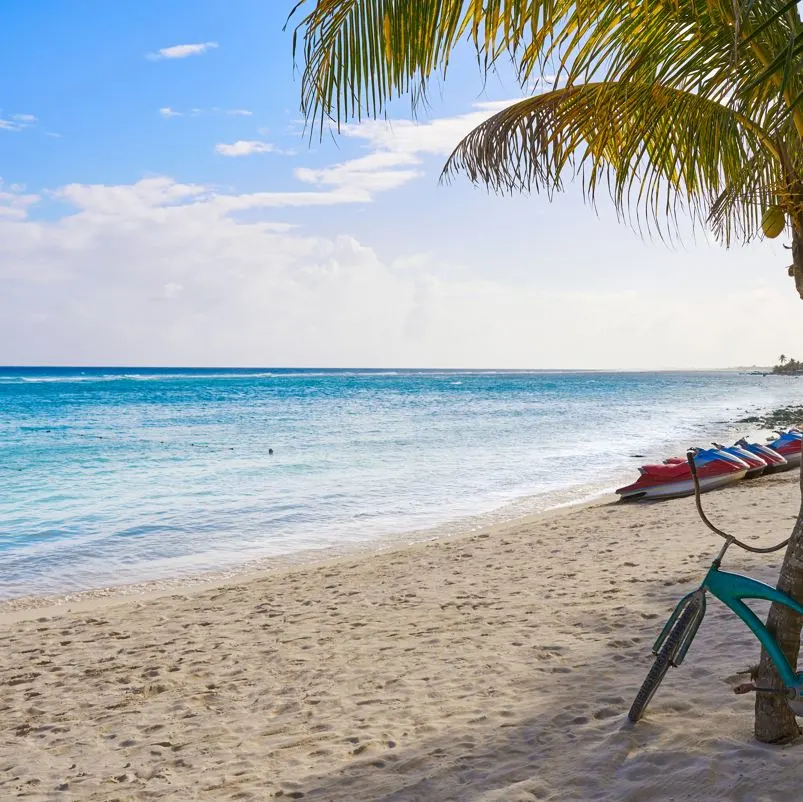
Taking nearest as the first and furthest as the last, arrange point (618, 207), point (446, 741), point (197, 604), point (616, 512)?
1. point (618, 207)
2. point (446, 741)
3. point (197, 604)
4. point (616, 512)

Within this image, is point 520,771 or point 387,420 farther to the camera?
point 387,420

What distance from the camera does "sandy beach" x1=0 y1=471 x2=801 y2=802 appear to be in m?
3.14

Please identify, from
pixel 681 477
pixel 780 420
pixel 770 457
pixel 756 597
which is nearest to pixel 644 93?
pixel 756 597

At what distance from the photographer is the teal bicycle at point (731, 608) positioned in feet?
8.64

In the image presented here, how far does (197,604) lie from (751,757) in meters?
5.09

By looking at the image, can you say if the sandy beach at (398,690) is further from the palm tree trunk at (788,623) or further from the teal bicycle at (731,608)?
the teal bicycle at (731,608)

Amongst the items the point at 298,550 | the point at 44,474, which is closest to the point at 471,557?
the point at 298,550

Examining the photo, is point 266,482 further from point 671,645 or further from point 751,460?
point 671,645

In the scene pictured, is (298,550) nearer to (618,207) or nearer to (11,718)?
(11,718)

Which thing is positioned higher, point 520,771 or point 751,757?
point 751,757

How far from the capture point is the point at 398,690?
4.30 metres

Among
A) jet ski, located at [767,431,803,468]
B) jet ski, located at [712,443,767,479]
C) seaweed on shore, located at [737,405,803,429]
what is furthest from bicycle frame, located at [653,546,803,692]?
seaweed on shore, located at [737,405,803,429]

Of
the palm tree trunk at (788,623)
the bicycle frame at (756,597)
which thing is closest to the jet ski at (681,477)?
the palm tree trunk at (788,623)

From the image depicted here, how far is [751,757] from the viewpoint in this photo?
9.40 feet
